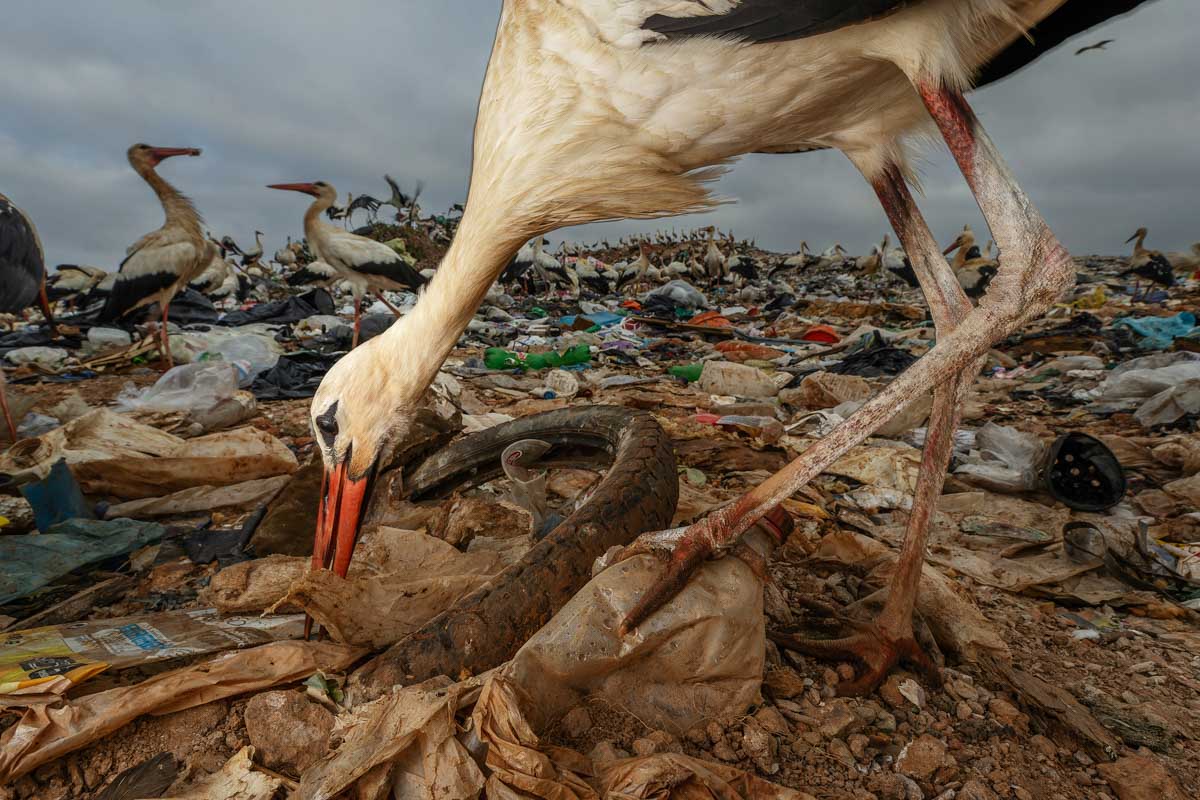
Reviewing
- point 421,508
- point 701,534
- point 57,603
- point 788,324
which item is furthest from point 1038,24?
point 788,324

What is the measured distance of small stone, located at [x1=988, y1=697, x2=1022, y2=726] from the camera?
59.6 inches

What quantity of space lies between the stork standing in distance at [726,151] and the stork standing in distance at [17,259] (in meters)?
4.84

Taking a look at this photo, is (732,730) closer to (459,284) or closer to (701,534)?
(701,534)

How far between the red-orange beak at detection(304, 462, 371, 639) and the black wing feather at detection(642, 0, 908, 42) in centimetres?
156

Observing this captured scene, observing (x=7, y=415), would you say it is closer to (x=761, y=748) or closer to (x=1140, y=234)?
(x=761, y=748)

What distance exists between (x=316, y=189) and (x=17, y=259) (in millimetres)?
5262

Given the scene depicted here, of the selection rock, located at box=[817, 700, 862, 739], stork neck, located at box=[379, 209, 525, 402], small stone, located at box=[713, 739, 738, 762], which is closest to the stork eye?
stork neck, located at box=[379, 209, 525, 402]

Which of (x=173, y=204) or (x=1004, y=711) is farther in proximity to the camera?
(x=173, y=204)

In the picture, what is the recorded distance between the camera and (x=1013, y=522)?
9.61 ft

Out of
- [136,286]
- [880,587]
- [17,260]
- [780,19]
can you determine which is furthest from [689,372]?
[136,286]

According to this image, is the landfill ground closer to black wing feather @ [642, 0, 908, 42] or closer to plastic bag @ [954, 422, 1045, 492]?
plastic bag @ [954, 422, 1045, 492]

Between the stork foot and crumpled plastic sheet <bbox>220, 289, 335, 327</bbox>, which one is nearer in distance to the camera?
the stork foot

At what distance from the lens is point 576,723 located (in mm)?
1296

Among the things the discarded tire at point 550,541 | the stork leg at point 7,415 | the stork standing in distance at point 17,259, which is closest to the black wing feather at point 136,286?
the stork standing in distance at point 17,259
